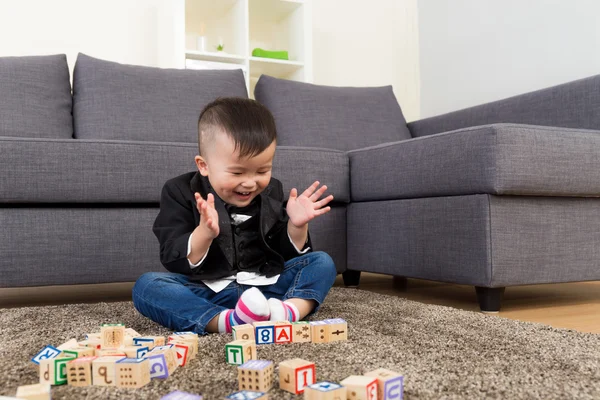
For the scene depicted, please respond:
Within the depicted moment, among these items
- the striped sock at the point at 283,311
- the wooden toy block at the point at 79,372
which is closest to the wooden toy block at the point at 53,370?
the wooden toy block at the point at 79,372

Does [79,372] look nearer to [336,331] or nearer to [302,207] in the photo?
[336,331]

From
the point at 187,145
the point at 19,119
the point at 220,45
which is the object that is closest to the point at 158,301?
the point at 187,145

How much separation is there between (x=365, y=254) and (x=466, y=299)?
36 centimetres

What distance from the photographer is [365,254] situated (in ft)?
6.34

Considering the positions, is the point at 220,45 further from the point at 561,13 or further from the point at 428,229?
the point at 428,229

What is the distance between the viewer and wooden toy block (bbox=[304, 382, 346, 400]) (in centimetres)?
65

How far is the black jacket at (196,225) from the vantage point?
47.5 inches

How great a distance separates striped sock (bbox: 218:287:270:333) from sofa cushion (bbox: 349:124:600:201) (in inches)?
28.0

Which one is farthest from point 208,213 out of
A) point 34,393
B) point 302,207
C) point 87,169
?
point 87,169

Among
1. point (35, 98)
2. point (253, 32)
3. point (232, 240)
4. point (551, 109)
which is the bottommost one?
point (232, 240)

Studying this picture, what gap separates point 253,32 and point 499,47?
146 centimetres

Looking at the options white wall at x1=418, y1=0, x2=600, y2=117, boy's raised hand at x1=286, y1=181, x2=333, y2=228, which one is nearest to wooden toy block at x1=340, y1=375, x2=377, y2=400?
boy's raised hand at x1=286, y1=181, x2=333, y2=228

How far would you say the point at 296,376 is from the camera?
28.5 inches

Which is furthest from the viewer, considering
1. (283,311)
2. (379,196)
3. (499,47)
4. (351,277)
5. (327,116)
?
(499,47)
